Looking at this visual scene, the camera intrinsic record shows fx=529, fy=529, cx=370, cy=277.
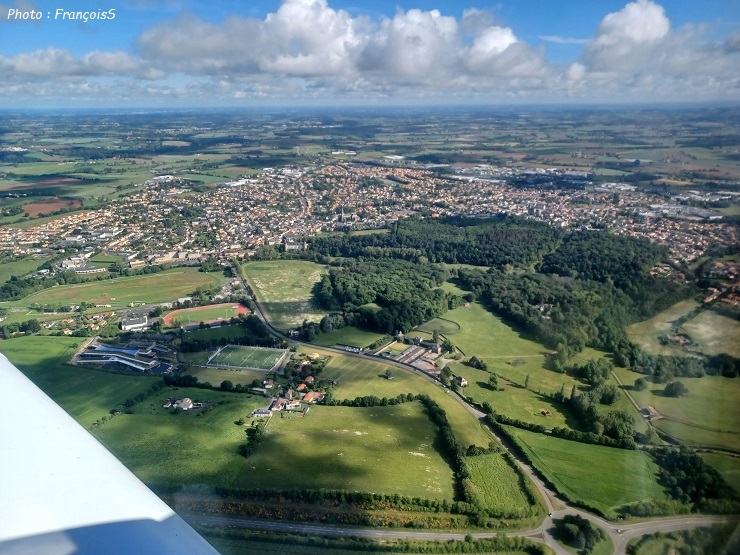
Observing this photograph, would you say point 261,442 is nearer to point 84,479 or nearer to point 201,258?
point 84,479

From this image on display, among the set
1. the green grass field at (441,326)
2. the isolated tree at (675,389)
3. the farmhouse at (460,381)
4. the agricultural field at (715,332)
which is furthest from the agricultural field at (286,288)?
the agricultural field at (715,332)

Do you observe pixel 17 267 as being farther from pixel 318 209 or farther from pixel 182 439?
pixel 318 209

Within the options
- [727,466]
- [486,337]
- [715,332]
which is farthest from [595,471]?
[486,337]

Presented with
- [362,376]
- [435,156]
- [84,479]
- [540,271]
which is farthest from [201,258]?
[435,156]

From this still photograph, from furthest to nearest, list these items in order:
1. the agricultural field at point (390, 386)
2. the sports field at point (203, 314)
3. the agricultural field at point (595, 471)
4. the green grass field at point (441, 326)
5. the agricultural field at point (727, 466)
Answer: the sports field at point (203, 314) → the green grass field at point (441, 326) → the agricultural field at point (390, 386) → the agricultural field at point (595, 471) → the agricultural field at point (727, 466)

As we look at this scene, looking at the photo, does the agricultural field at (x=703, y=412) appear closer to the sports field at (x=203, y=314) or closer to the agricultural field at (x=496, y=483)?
the agricultural field at (x=496, y=483)

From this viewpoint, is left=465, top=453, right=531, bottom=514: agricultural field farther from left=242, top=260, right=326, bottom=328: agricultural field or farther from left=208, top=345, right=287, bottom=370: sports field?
left=242, top=260, right=326, bottom=328: agricultural field
